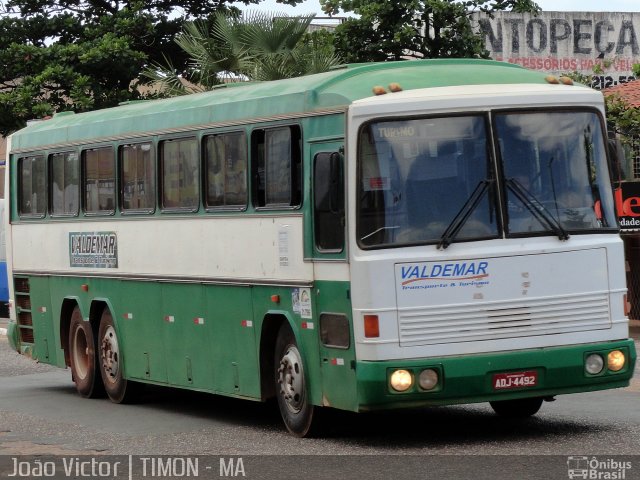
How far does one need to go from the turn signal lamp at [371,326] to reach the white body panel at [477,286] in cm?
3

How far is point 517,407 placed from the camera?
13.9m

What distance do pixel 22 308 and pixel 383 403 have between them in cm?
909

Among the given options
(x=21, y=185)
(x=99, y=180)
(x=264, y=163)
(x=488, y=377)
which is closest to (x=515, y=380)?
(x=488, y=377)

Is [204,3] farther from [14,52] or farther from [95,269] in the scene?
[95,269]

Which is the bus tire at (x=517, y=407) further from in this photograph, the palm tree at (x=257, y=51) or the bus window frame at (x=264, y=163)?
the palm tree at (x=257, y=51)

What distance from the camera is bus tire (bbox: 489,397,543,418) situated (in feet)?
45.0

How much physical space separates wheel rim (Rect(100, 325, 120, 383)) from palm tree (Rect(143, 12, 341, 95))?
31.6ft

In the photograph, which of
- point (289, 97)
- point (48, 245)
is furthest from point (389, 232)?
point (48, 245)

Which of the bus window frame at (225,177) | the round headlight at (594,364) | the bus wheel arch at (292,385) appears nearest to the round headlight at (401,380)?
the bus wheel arch at (292,385)

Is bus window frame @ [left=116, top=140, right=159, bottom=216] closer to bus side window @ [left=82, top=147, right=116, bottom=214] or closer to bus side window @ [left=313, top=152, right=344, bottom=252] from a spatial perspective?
bus side window @ [left=82, top=147, right=116, bottom=214]

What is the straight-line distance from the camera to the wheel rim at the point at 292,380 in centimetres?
1288

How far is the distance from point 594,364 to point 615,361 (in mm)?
200

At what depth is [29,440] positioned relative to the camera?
44.5ft

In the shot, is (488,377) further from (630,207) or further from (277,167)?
(630,207)
